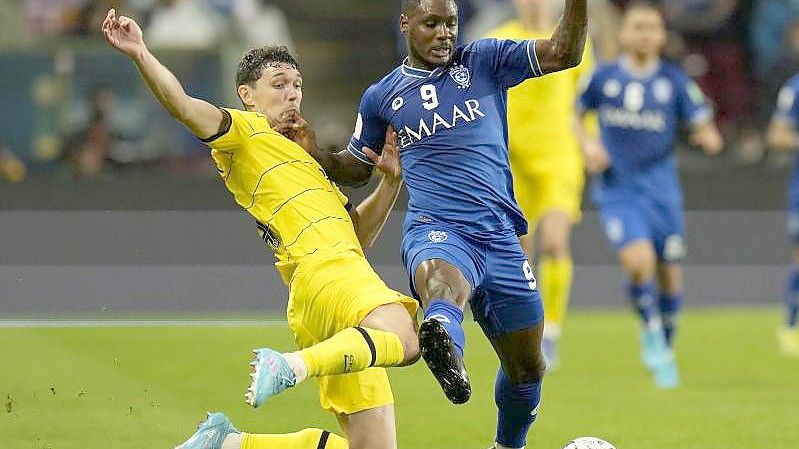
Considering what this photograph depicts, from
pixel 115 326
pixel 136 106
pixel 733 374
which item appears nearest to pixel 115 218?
pixel 136 106

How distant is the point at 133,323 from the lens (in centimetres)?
1177

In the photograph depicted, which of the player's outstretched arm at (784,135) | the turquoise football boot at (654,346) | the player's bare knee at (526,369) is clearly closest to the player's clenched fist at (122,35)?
the player's bare knee at (526,369)

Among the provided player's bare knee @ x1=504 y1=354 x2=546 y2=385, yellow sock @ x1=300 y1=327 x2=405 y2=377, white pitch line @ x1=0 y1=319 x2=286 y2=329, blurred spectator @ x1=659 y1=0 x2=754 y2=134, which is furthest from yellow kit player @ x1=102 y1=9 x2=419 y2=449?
blurred spectator @ x1=659 y1=0 x2=754 y2=134

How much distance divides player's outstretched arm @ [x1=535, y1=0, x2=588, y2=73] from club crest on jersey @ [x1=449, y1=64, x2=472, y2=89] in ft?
1.02

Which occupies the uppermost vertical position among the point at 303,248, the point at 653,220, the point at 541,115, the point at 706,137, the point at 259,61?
the point at 259,61

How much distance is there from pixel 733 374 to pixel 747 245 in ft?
19.8

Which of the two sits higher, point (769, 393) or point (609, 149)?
point (609, 149)

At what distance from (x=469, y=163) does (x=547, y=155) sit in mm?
4492

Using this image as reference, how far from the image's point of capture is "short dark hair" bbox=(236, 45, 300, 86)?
5.98 metres

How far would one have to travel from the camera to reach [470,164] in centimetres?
627

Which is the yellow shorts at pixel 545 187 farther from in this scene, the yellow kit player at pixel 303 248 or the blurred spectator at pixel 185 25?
the blurred spectator at pixel 185 25

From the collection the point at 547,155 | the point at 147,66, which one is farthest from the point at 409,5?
the point at 547,155

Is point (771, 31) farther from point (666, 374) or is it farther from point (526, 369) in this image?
point (526, 369)

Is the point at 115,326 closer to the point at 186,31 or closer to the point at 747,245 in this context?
the point at 186,31
